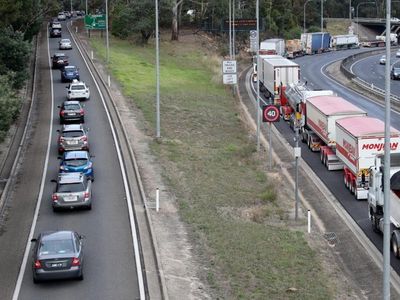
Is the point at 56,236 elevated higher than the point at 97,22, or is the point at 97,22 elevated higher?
the point at 97,22

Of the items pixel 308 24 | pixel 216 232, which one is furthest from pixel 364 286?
pixel 308 24

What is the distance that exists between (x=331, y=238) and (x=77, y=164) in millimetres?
11927

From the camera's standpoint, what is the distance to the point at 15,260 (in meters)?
24.8

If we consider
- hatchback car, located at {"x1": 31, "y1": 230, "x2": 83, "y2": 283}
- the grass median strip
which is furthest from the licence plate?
hatchback car, located at {"x1": 31, "y1": 230, "x2": 83, "y2": 283}

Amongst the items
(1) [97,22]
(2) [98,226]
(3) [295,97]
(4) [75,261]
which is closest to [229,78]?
(3) [295,97]

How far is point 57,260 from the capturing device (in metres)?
21.6

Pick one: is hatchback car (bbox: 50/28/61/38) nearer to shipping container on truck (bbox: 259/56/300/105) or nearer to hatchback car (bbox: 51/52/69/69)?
hatchback car (bbox: 51/52/69/69)

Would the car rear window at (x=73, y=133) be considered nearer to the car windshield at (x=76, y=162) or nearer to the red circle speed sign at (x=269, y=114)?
the car windshield at (x=76, y=162)

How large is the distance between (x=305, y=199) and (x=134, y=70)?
4256cm

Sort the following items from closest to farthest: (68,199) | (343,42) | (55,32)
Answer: (68,199)
(55,32)
(343,42)

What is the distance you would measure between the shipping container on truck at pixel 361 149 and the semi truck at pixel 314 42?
292ft

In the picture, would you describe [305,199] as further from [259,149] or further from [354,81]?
[354,81]

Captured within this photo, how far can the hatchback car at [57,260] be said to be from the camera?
21.6 metres

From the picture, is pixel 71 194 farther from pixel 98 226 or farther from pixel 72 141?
pixel 72 141
